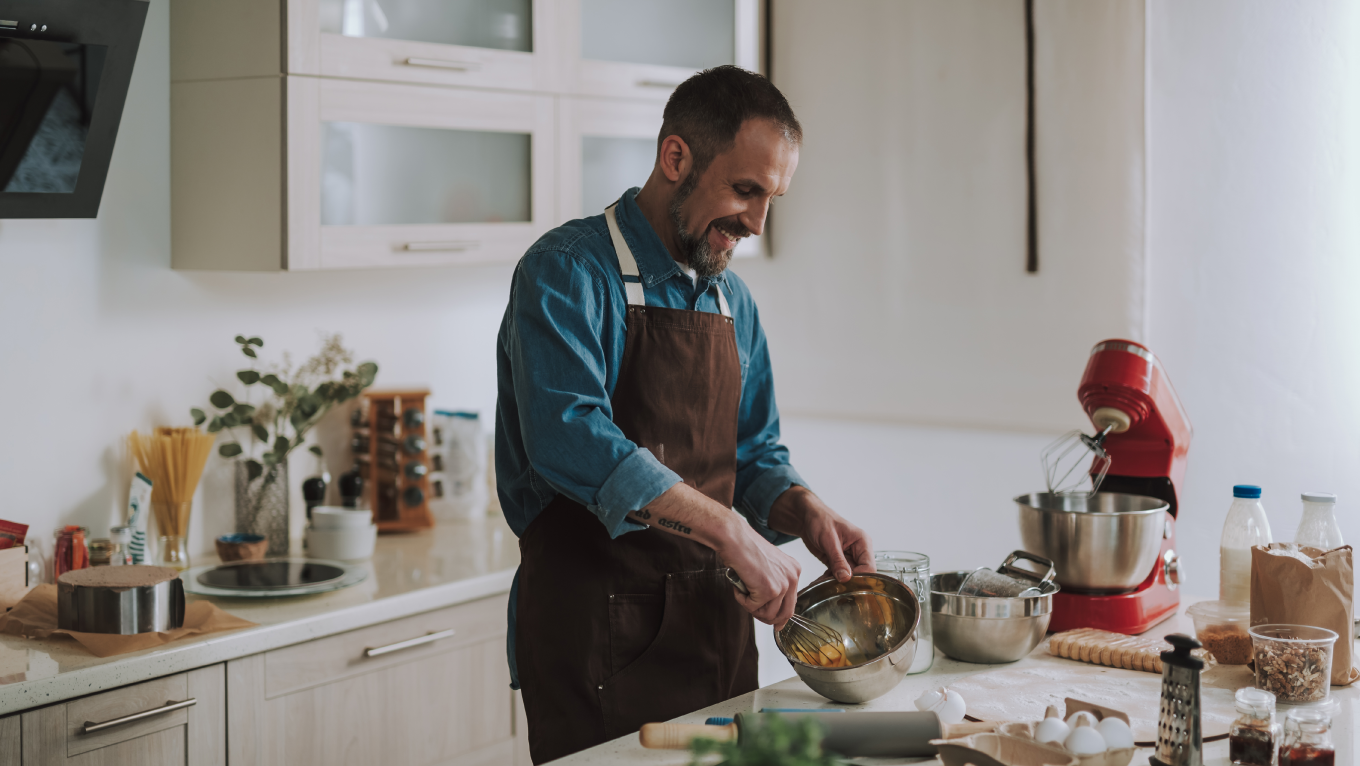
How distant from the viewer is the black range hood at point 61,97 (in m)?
1.99

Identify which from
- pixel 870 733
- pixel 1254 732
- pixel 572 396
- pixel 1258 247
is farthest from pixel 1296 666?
pixel 1258 247

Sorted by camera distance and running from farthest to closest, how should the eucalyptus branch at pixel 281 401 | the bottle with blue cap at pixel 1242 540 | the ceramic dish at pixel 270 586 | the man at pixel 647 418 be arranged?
the eucalyptus branch at pixel 281 401, the ceramic dish at pixel 270 586, the bottle with blue cap at pixel 1242 540, the man at pixel 647 418

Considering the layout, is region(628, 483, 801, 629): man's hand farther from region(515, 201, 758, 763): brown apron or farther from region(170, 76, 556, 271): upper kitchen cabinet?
region(170, 76, 556, 271): upper kitchen cabinet

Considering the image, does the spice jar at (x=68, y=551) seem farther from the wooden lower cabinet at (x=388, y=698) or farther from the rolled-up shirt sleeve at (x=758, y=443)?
the rolled-up shirt sleeve at (x=758, y=443)

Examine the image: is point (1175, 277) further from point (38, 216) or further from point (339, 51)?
point (38, 216)

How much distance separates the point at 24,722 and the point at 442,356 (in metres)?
1.44

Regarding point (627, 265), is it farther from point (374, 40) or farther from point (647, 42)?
point (647, 42)

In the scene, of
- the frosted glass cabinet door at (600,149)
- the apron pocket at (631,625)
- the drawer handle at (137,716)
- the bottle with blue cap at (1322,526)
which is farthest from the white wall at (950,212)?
the drawer handle at (137,716)

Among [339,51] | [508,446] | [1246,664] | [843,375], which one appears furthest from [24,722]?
[843,375]

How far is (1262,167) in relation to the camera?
2.57 metres

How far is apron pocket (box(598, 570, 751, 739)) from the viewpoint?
5.45 ft

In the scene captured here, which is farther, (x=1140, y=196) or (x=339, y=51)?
(x=1140, y=196)

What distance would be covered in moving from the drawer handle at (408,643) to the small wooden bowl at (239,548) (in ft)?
1.38

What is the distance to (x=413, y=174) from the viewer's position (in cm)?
252
